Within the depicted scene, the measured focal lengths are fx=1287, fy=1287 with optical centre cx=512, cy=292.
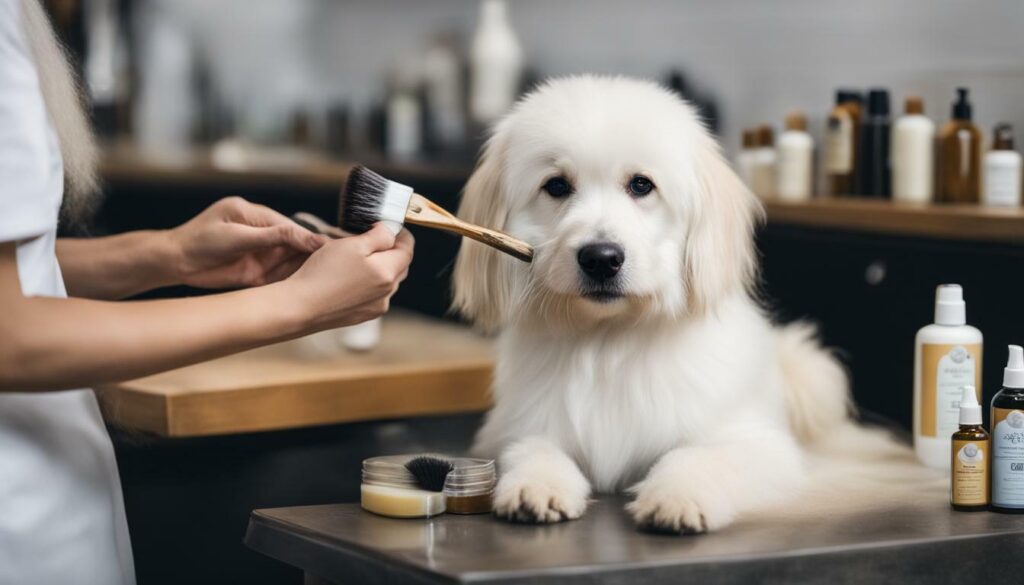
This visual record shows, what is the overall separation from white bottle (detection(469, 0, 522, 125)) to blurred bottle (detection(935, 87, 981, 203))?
1.61m

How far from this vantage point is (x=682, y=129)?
64.8 inches

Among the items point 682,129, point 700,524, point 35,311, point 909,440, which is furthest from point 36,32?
point 909,440

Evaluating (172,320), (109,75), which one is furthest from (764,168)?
(109,75)

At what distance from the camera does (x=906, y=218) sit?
6.74ft

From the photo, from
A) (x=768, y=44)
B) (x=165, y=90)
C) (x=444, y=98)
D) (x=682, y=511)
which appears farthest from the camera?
(x=165, y=90)

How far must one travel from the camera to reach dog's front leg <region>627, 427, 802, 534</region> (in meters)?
1.32

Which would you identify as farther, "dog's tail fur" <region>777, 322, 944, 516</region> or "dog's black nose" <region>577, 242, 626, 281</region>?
"dog's tail fur" <region>777, 322, 944, 516</region>

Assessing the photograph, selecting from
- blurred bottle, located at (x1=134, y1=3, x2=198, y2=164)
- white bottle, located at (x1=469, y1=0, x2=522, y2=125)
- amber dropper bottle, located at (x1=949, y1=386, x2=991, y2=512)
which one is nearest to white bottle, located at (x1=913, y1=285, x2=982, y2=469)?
amber dropper bottle, located at (x1=949, y1=386, x2=991, y2=512)

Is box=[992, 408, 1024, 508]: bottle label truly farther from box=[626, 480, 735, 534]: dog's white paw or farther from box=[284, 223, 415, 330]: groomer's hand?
box=[284, 223, 415, 330]: groomer's hand

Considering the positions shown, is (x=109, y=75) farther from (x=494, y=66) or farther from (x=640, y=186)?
(x=640, y=186)

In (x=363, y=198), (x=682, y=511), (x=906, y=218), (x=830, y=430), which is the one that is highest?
(x=363, y=198)

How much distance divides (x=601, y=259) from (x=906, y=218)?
0.75 meters

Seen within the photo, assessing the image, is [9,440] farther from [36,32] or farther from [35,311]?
[36,32]

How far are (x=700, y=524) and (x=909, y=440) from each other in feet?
2.61
